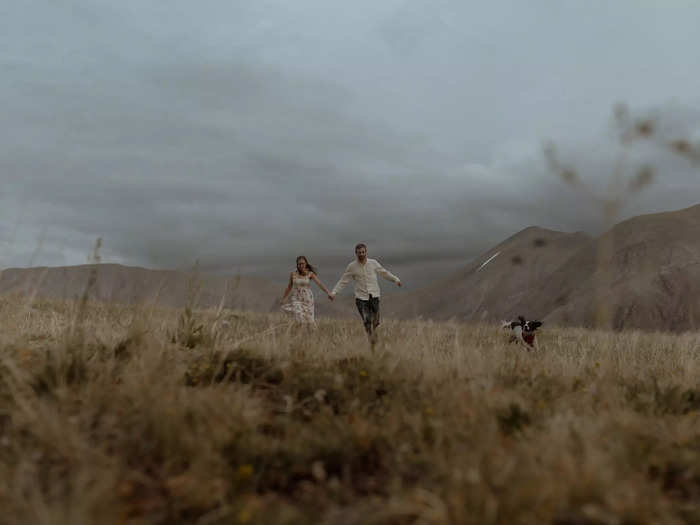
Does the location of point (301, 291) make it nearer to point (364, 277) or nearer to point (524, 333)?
point (364, 277)

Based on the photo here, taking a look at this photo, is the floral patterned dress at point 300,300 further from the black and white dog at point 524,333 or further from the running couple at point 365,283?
the black and white dog at point 524,333

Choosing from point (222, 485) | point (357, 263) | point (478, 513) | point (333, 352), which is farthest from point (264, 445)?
point (357, 263)

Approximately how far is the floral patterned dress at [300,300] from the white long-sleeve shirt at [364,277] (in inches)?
54.4

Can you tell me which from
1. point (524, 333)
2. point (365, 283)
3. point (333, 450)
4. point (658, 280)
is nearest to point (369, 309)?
point (365, 283)

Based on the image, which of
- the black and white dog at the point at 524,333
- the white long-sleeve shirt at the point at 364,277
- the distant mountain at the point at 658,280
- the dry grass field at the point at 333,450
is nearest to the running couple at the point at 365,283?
the white long-sleeve shirt at the point at 364,277

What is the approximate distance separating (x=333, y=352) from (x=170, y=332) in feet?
5.82

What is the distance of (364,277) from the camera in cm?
1060

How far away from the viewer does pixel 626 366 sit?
17.7 feet

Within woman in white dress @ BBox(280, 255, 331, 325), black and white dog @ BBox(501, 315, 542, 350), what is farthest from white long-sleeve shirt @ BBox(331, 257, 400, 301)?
black and white dog @ BBox(501, 315, 542, 350)

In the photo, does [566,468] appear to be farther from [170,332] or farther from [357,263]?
[357,263]

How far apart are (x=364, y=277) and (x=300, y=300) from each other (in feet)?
6.98

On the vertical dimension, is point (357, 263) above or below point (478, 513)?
above

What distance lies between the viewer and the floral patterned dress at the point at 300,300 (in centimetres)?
1177

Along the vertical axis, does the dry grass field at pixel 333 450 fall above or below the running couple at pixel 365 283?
below
